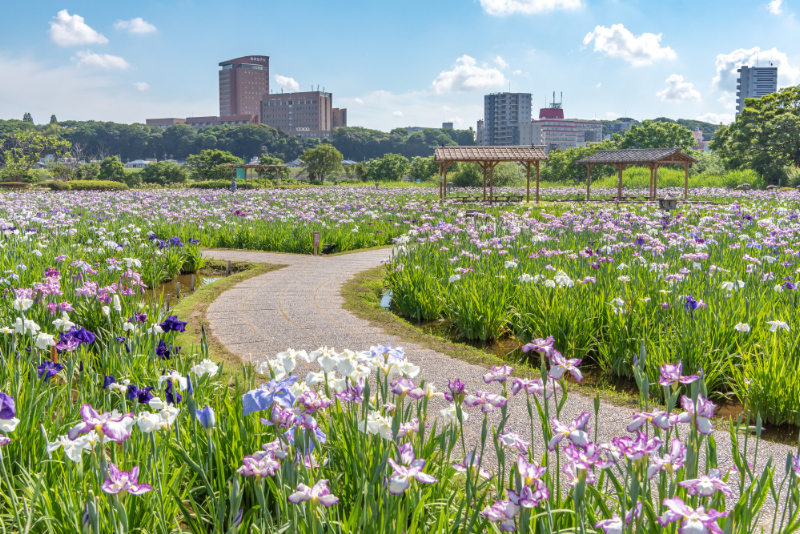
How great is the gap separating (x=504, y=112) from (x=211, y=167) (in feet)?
466

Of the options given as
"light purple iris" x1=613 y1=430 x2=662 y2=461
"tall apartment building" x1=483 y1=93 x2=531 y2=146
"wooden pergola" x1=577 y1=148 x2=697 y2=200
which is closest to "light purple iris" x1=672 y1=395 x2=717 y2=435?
"light purple iris" x1=613 y1=430 x2=662 y2=461

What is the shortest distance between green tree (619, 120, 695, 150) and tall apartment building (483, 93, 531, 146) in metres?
128

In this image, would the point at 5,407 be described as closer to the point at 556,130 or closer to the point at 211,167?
the point at 211,167

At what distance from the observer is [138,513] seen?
203 cm

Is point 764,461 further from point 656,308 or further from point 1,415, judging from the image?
point 1,415

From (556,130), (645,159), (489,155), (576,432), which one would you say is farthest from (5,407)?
(556,130)

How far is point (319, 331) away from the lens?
570 cm

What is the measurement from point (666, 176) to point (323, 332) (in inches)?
1603

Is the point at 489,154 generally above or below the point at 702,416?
above

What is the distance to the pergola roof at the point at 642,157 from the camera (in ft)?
92.3

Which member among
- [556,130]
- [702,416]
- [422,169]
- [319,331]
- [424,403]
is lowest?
[319,331]

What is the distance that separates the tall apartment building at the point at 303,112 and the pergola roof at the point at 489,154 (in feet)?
466

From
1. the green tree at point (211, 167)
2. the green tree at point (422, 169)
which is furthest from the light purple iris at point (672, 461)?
the green tree at point (422, 169)

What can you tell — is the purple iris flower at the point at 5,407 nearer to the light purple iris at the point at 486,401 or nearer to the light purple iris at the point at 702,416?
the light purple iris at the point at 486,401
